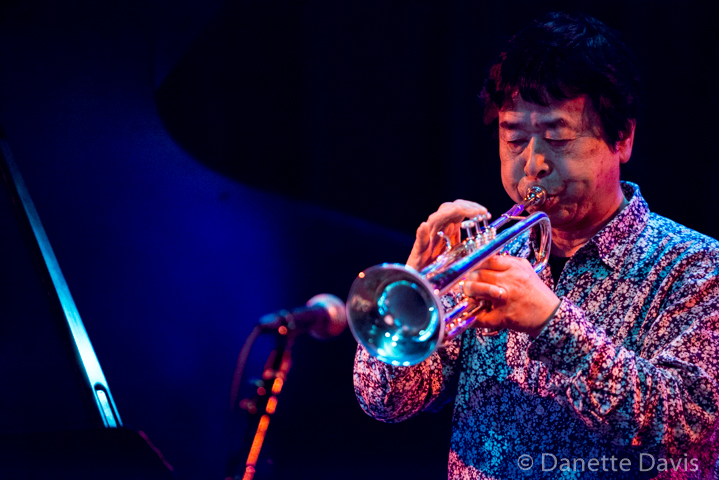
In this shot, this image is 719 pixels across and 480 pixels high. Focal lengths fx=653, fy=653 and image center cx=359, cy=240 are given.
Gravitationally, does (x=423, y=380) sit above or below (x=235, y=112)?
below

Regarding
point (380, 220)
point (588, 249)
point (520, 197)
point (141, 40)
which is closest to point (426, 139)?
point (380, 220)

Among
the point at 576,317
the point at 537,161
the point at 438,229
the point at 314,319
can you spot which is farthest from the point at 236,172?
the point at 314,319

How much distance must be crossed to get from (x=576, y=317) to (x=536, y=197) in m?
0.46

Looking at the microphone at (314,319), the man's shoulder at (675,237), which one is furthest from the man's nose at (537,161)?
the microphone at (314,319)

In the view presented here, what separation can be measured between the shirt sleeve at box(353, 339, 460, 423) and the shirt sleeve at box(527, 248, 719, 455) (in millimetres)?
433

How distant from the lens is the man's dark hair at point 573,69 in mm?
1844

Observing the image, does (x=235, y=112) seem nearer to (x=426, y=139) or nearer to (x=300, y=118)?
(x=300, y=118)

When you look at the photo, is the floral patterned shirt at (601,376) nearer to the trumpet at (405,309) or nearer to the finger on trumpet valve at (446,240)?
the trumpet at (405,309)

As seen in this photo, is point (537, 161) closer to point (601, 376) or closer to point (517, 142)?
point (517, 142)

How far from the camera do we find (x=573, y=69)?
1842mm

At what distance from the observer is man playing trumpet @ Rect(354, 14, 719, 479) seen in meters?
1.49

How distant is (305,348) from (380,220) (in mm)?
670

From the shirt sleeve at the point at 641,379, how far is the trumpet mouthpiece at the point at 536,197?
0.41 metres

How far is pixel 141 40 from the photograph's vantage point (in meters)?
2.83
